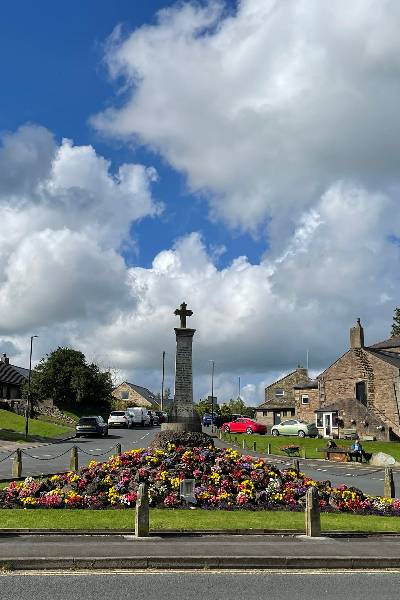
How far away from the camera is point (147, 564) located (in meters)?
10.2

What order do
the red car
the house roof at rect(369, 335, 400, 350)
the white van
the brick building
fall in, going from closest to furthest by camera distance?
the brick building, the red car, the white van, the house roof at rect(369, 335, 400, 350)

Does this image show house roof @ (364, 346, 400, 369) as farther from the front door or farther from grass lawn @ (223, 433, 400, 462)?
grass lawn @ (223, 433, 400, 462)

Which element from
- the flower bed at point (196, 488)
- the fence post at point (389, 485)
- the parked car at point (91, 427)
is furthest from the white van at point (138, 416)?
the fence post at point (389, 485)

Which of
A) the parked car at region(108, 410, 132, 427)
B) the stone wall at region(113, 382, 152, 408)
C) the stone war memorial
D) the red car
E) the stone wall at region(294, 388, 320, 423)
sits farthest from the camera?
the stone wall at region(113, 382, 152, 408)

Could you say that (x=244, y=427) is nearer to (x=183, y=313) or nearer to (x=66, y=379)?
(x=66, y=379)

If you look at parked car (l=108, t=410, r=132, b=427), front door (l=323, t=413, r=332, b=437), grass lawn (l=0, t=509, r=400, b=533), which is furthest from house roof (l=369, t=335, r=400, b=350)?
grass lawn (l=0, t=509, r=400, b=533)

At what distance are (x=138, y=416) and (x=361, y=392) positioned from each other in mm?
22933

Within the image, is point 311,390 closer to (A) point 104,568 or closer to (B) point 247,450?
(B) point 247,450

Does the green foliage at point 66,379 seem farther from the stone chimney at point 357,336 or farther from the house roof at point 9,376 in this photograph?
the stone chimney at point 357,336

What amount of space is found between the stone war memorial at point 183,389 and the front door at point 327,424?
118 feet

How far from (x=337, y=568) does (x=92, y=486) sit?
8.17 metres

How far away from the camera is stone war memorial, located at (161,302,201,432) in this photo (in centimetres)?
2239

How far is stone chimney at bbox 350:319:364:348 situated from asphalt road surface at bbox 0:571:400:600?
160 ft

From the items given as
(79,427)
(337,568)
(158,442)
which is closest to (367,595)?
(337,568)
